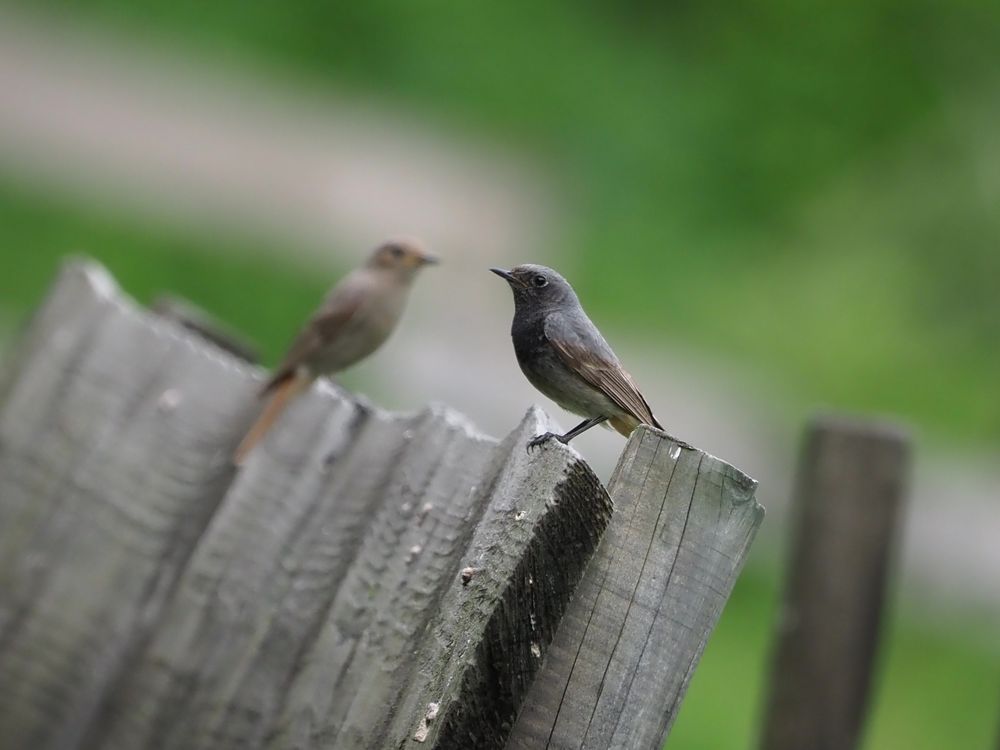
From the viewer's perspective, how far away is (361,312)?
5656 mm

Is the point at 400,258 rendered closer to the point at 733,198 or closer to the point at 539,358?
the point at 539,358

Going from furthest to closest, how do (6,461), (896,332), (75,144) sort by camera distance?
1. (75,144)
2. (896,332)
3. (6,461)

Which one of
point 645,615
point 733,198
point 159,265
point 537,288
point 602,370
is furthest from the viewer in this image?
point 733,198

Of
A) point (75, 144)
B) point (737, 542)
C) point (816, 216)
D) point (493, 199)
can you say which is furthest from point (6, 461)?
point (493, 199)

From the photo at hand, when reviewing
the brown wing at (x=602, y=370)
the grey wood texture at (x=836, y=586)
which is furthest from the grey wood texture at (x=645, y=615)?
the grey wood texture at (x=836, y=586)

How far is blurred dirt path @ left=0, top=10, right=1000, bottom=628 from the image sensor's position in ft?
30.7

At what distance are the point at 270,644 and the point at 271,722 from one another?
0.15 m

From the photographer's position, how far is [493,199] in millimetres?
15734

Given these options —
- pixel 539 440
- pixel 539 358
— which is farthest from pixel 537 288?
pixel 539 440

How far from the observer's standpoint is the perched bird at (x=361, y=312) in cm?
531

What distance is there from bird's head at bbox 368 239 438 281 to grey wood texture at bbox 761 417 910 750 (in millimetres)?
2060

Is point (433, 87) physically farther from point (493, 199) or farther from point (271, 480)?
point (271, 480)

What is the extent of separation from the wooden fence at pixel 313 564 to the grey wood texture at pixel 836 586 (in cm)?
174

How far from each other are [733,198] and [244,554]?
39.3ft
